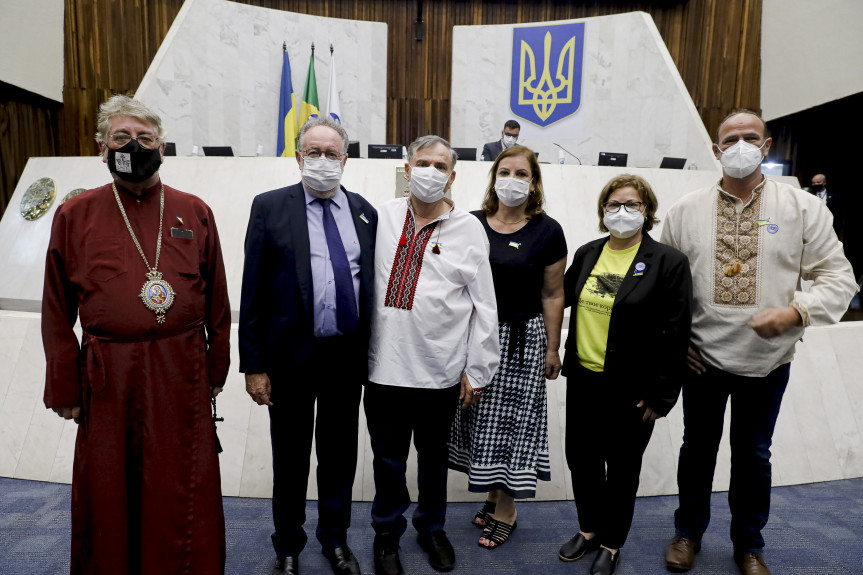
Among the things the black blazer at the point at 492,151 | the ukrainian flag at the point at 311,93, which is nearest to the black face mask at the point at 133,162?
the black blazer at the point at 492,151

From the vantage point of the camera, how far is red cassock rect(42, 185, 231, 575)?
1.37 metres

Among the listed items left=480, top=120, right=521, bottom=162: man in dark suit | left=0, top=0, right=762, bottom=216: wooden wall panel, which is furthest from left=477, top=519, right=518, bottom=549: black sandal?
left=0, top=0, right=762, bottom=216: wooden wall panel

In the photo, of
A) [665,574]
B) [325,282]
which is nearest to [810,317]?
[665,574]

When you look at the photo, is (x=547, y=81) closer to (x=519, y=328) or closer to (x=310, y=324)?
(x=519, y=328)

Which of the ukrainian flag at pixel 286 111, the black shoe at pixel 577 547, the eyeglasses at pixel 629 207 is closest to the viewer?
the eyeglasses at pixel 629 207

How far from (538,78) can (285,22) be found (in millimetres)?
3470

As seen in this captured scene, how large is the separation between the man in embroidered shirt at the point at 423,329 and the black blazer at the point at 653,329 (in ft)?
1.34

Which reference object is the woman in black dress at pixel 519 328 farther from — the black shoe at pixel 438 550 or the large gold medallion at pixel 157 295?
the large gold medallion at pixel 157 295

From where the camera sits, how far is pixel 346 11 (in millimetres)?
7590

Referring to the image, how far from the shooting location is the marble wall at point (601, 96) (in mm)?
6359

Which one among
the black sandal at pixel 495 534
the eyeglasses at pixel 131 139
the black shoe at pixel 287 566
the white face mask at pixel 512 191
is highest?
the eyeglasses at pixel 131 139

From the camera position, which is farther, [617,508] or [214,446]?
[617,508]

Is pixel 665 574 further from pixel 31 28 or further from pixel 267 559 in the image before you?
pixel 31 28

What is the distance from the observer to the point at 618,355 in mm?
1725
